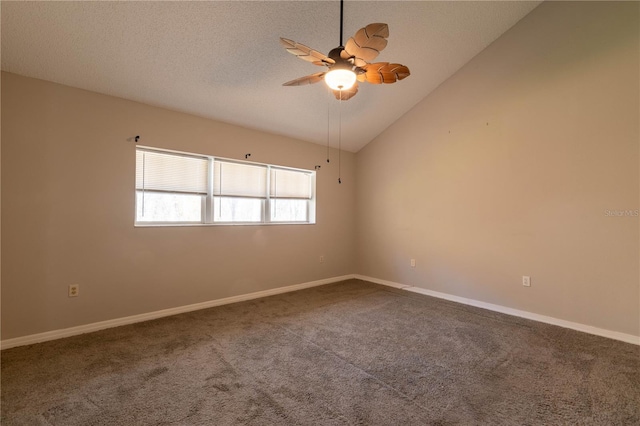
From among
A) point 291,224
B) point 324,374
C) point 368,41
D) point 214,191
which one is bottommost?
point 324,374

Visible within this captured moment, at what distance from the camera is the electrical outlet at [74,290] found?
2745 millimetres

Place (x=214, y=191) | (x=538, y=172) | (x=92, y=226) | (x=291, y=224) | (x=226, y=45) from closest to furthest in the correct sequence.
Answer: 1. (x=226, y=45)
2. (x=92, y=226)
3. (x=538, y=172)
4. (x=214, y=191)
5. (x=291, y=224)

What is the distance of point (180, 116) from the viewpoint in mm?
3410

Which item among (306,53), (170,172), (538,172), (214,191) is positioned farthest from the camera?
(214,191)

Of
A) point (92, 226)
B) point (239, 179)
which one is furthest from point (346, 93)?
point (92, 226)

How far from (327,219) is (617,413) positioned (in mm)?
3841

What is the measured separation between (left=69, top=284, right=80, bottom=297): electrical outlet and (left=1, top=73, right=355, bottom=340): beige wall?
5 centimetres

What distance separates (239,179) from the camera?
4.00m

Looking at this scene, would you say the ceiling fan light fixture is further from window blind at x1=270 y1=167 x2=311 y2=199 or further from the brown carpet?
window blind at x1=270 y1=167 x2=311 y2=199

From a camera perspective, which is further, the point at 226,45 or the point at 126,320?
the point at 126,320

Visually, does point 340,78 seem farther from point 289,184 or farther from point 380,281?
point 380,281

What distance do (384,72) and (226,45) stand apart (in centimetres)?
154

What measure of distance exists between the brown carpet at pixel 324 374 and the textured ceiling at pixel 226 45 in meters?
2.50

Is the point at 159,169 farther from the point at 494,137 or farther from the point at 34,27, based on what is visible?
the point at 494,137
